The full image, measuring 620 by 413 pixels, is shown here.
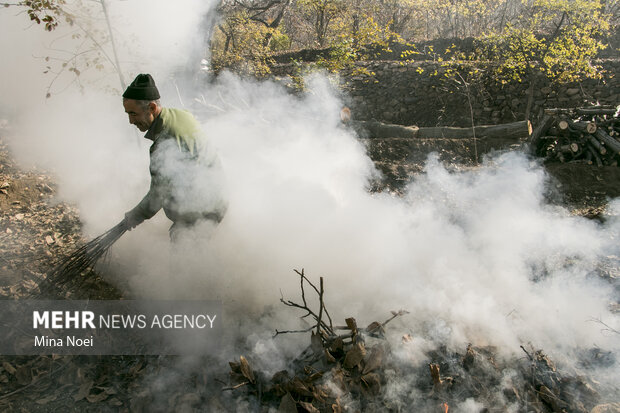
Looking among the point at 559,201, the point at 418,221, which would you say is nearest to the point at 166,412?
the point at 418,221

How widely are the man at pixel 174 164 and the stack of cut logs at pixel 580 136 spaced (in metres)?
6.62

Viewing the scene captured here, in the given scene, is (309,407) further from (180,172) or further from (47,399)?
(180,172)

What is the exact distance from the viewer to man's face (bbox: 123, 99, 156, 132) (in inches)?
110

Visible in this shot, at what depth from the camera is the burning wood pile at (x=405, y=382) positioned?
86.5 inches

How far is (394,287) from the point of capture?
3156 mm

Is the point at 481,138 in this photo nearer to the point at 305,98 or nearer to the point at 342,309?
the point at 305,98

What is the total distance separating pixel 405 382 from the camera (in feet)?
7.60

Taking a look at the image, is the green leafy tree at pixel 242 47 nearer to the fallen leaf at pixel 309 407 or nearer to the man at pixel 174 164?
the man at pixel 174 164

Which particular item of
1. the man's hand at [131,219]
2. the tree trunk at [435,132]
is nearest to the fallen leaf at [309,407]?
the man's hand at [131,219]

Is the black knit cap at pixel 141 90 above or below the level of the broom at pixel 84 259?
above

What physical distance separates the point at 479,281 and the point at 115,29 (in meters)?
6.16

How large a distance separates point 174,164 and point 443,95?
368 inches

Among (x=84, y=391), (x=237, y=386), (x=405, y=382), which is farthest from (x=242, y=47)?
(x=405, y=382)

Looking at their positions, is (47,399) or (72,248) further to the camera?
(72,248)
